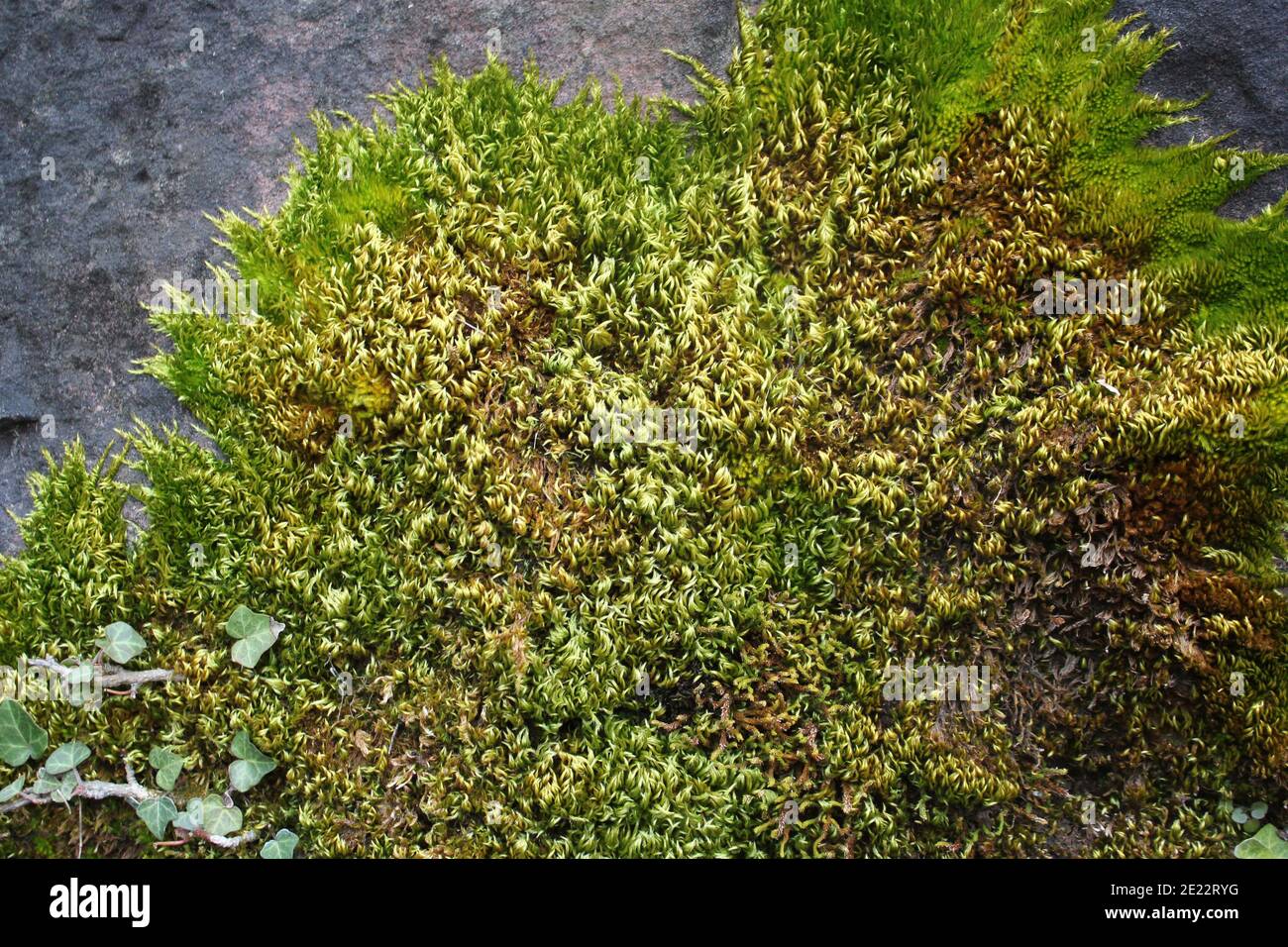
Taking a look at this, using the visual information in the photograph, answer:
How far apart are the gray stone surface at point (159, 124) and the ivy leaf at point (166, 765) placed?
78 centimetres

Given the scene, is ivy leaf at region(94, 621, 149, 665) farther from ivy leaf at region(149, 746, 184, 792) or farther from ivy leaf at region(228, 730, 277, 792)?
ivy leaf at region(228, 730, 277, 792)

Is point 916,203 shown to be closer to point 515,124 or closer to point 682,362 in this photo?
point 682,362

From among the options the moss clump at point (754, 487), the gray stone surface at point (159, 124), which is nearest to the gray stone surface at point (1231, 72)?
the moss clump at point (754, 487)

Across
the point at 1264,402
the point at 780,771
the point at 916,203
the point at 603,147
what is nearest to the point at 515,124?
the point at 603,147

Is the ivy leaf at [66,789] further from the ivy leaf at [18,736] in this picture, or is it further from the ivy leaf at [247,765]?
the ivy leaf at [247,765]

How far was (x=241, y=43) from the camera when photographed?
8.30 ft

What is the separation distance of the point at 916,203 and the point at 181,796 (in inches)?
95.6

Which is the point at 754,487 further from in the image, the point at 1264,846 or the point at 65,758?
the point at 65,758

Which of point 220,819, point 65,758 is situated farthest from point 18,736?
point 220,819

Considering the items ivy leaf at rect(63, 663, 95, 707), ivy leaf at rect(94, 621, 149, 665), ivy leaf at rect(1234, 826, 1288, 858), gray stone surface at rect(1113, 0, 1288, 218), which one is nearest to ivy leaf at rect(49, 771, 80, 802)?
ivy leaf at rect(63, 663, 95, 707)

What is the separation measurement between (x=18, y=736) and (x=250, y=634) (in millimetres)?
635

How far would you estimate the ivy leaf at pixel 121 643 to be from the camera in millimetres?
2250

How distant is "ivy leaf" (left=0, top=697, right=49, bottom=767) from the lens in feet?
7.23

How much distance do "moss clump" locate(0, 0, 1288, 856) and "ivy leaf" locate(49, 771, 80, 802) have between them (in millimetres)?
91
